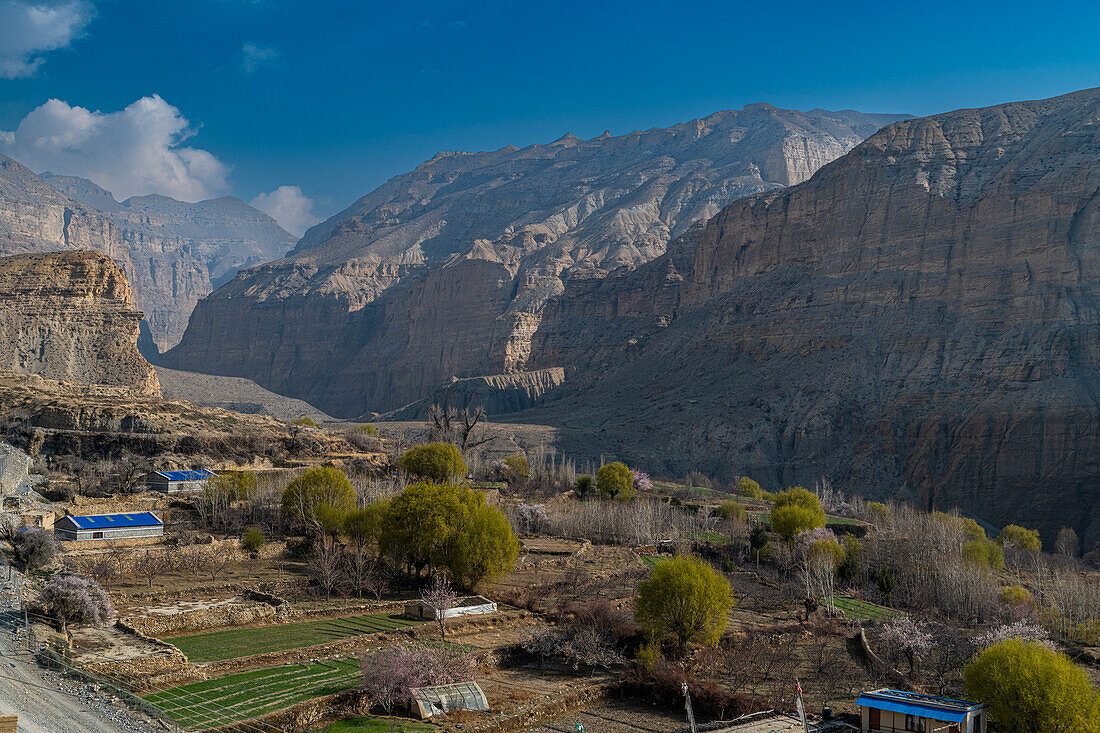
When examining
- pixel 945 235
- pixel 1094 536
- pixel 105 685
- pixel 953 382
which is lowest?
pixel 1094 536

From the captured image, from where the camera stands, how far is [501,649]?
31.8m

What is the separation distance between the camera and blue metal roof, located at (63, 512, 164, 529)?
141 feet

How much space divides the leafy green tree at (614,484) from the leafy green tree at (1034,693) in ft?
150

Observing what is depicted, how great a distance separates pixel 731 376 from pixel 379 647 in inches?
3577

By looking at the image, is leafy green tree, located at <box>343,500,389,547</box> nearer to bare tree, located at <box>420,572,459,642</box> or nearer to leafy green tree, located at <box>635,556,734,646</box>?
bare tree, located at <box>420,572,459,642</box>

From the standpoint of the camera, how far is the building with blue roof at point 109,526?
42438 millimetres

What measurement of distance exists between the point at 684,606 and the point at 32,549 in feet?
81.5

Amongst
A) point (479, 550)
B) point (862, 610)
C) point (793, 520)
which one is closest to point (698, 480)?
point (793, 520)

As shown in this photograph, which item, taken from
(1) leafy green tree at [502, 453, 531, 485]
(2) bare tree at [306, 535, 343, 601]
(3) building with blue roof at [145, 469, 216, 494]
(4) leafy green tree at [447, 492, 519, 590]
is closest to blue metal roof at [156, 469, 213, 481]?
(3) building with blue roof at [145, 469, 216, 494]

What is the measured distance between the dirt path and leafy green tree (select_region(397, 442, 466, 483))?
3954 centimetres

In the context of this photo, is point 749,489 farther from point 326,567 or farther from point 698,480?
point 326,567

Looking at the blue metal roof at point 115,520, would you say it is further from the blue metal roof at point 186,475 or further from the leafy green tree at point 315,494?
the blue metal roof at point 186,475

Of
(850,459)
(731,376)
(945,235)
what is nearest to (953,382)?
(850,459)

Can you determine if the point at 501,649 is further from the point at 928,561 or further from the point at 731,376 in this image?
the point at 731,376
